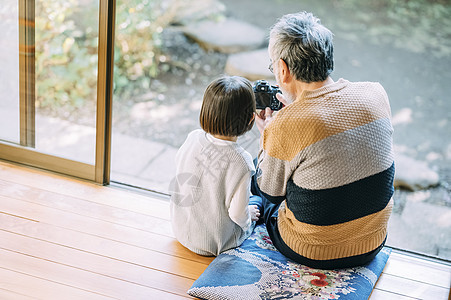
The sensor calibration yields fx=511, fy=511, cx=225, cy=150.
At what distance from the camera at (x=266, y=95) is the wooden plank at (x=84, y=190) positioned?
661 millimetres

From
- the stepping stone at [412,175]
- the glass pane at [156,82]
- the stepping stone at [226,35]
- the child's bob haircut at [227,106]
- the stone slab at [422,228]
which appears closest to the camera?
the child's bob haircut at [227,106]

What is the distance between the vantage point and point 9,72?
7.85 feet

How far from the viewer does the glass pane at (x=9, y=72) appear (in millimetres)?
2297

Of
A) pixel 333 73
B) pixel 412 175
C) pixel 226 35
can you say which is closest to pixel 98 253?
pixel 412 175

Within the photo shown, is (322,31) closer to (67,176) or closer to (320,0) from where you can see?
(67,176)

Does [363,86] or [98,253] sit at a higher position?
[363,86]

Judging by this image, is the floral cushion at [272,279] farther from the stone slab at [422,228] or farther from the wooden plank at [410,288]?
the stone slab at [422,228]

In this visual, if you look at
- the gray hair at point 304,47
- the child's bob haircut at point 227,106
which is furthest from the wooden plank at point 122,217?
the gray hair at point 304,47

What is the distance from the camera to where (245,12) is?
5.28 metres

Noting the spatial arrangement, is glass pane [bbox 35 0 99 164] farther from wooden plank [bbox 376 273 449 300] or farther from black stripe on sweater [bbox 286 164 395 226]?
wooden plank [bbox 376 273 449 300]

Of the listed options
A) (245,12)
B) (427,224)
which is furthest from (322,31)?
(245,12)

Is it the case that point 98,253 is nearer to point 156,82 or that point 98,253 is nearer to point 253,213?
point 253,213

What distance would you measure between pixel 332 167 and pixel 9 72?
1.61 meters

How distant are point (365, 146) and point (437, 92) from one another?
3151 millimetres
